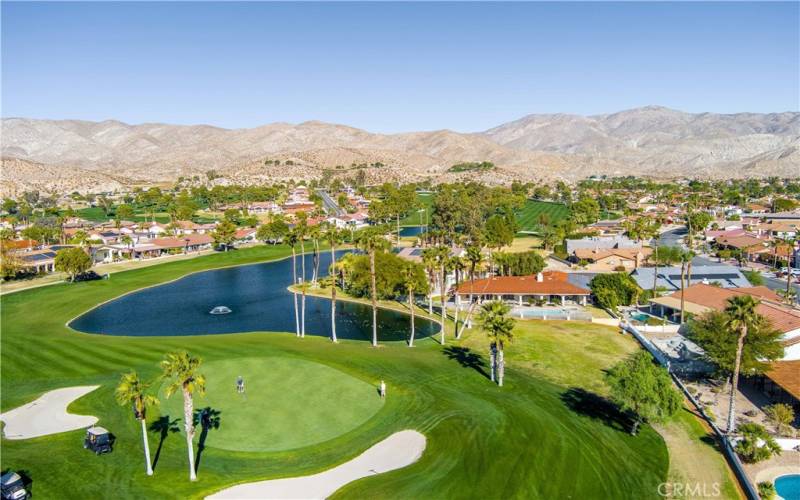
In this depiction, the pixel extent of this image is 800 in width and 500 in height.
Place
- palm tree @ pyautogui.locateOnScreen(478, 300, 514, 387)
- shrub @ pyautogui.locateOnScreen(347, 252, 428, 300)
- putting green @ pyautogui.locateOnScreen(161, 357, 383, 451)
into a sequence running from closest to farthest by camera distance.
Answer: putting green @ pyautogui.locateOnScreen(161, 357, 383, 451), palm tree @ pyautogui.locateOnScreen(478, 300, 514, 387), shrub @ pyautogui.locateOnScreen(347, 252, 428, 300)

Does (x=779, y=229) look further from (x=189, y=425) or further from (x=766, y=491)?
(x=189, y=425)

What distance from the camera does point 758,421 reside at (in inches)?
1736

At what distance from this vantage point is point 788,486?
115 feet

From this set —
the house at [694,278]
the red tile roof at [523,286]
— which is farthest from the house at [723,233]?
the red tile roof at [523,286]

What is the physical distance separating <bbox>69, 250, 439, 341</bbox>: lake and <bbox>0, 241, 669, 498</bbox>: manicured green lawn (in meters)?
7.41

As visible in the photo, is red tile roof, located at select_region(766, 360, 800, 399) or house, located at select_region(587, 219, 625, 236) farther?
house, located at select_region(587, 219, 625, 236)

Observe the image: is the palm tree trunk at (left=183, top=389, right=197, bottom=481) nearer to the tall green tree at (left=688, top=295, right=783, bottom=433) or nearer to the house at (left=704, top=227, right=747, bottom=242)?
the tall green tree at (left=688, top=295, right=783, bottom=433)

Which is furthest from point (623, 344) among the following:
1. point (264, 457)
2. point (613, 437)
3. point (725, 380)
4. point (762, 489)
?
point (264, 457)

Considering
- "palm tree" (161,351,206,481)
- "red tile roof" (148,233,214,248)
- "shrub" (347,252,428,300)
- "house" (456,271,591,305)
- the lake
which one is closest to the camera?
"palm tree" (161,351,206,481)

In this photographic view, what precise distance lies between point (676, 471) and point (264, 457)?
28958mm

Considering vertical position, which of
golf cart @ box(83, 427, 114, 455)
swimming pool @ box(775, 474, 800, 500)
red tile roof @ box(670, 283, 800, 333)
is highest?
red tile roof @ box(670, 283, 800, 333)

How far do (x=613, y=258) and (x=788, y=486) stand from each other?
83.7 meters

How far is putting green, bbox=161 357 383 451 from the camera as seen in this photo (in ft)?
132

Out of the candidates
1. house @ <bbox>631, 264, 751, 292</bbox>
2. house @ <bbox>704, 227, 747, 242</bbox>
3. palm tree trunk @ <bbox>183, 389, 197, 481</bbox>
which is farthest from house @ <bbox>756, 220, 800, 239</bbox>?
palm tree trunk @ <bbox>183, 389, 197, 481</bbox>
